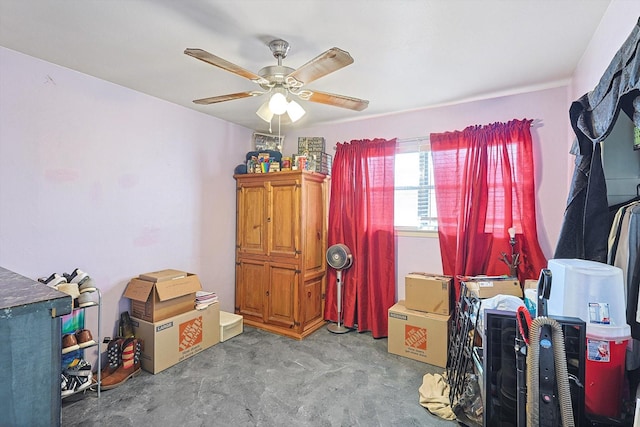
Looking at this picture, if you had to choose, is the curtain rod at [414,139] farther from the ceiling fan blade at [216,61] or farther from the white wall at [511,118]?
the ceiling fan blade at [216,61]

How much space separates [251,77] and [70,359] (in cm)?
242

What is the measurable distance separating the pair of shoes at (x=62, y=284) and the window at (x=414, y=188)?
2.97 metres

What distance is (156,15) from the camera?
173 cm

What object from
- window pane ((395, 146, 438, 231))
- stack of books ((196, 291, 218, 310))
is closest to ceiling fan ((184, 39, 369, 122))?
window pane ((395, 146, 438, 231))

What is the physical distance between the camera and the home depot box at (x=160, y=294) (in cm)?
262

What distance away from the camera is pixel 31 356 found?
867mm

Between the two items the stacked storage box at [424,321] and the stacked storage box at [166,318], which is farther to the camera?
the stacked storage box at [424,321]

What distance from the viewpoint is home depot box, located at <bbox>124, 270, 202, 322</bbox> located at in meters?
2.62

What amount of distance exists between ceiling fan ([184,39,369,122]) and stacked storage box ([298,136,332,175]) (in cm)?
131

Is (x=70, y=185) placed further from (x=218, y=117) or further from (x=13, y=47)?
(x=218, y=117)

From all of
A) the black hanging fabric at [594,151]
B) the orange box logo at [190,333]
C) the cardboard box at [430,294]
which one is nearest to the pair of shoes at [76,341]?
the orange box logo at [190,333]

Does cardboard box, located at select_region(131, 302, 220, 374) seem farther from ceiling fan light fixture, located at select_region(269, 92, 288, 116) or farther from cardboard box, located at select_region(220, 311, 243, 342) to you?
ceiling fan light fixture, located at select_region(269, 92, 288, 116)

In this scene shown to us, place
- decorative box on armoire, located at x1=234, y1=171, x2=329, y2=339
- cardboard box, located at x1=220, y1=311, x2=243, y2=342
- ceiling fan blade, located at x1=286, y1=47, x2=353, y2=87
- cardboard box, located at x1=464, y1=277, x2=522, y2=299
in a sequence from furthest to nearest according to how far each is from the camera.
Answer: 1. decorative box on armoire, located at x1=234, y1=171, x2=329, y2=339
2. cardboard box, located at x1=220, y1=311, x2=243, y2=342
3. cardboard box, located at x1=464, y1=277, x2=522, y2=299
4. ceiling fan blade, located at x1=286, y1=47, x2=353, y2=87

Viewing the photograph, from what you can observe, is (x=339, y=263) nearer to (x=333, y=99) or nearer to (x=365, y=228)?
(x=365, y=228)
